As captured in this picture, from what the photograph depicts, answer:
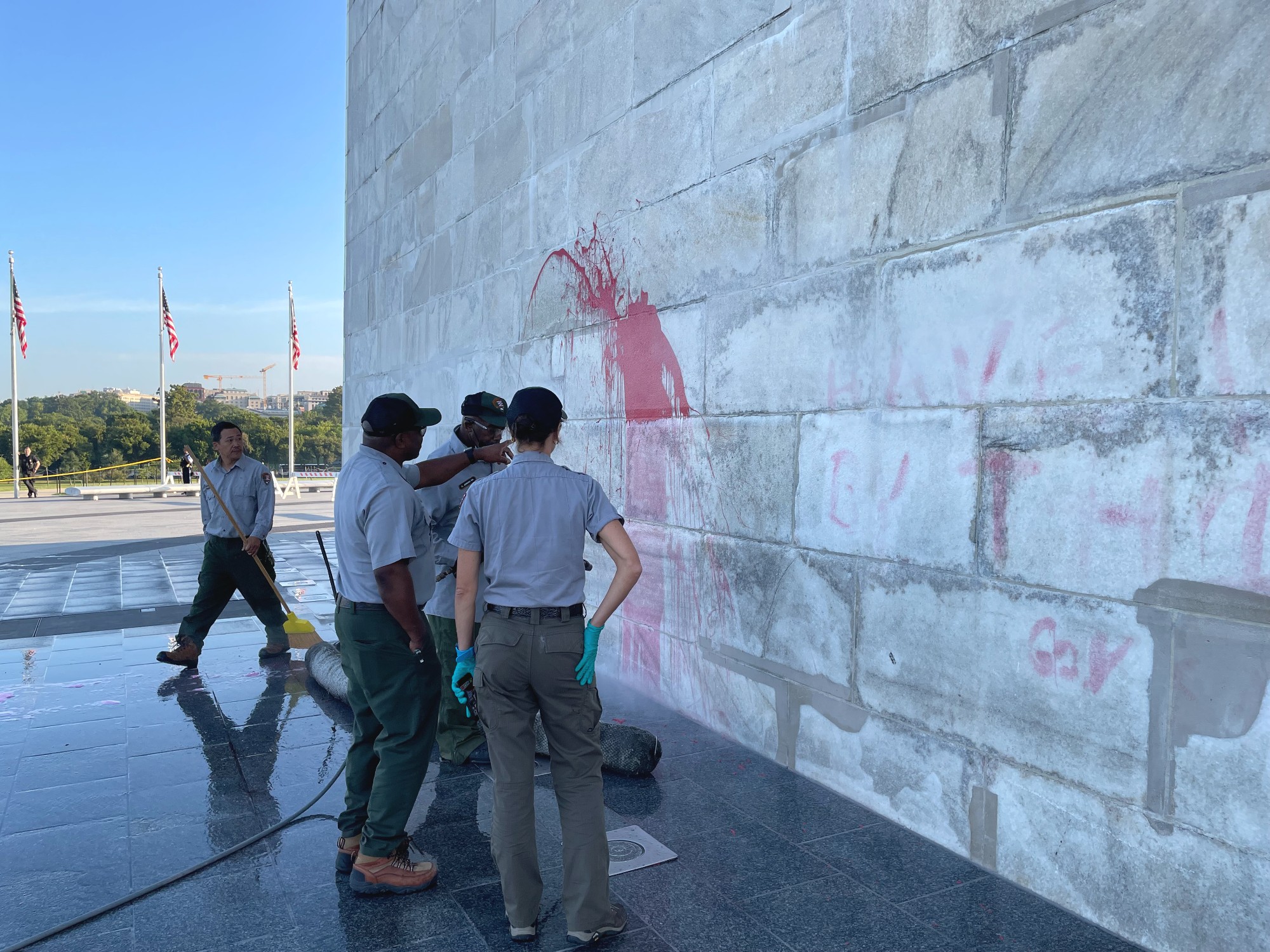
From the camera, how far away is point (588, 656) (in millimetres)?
3002

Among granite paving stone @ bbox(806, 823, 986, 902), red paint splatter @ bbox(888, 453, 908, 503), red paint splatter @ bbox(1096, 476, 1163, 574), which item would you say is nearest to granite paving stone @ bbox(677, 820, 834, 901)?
granite paving stone @ bbox(806, 823, 986, 902)

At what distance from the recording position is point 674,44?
5.28 meters

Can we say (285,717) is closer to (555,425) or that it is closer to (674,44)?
(555,425)

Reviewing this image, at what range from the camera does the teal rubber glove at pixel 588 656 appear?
9.78 ft

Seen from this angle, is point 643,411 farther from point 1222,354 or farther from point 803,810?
point 1222,354

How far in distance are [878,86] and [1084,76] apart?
1019 millimetres

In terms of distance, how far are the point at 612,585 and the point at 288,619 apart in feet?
16.4

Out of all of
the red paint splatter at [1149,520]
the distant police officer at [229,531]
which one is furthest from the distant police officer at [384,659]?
the distant police officer at [229,531]

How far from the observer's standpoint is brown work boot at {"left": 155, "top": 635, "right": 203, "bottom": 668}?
6492mm

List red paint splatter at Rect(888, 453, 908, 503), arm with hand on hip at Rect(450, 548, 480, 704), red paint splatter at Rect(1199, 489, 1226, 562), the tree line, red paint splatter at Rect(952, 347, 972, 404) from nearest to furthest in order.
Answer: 1. red paint splatter at Rect(1199, 489, 1226, 562)
2. arm with hand on hip at Rect(450, 548, 480, 704)
3. red paint splatter at Rect(952, 347, 972, 404)
4. red paint splatter at Rect(888, 453, 908, 503)
5. the tree line

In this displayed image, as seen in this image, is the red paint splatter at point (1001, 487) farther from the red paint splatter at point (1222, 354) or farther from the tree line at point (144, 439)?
the tree line at point (144, 439)

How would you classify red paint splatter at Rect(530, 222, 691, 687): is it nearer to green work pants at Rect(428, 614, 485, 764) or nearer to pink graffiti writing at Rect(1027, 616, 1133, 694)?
green work pants at Rect(428, 614, 485, 764)

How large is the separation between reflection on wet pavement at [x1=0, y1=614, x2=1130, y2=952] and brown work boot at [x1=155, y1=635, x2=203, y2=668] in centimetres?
104

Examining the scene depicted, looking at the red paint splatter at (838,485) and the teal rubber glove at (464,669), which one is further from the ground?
the red paint splatter at (838,485)
